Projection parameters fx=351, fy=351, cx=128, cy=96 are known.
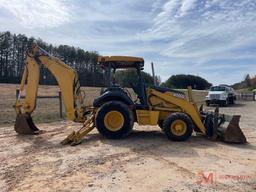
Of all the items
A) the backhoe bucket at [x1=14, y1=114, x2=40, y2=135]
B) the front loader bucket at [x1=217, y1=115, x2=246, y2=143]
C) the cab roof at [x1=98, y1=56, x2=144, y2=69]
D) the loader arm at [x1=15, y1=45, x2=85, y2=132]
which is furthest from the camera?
the backhoe bucket at [x1=14, y1=114, x2=40, y2=135]

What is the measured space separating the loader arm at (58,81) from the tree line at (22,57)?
5118cm

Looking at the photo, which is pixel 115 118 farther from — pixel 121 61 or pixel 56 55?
pixel 56 55

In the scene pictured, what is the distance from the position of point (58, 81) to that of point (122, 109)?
2.31 metres

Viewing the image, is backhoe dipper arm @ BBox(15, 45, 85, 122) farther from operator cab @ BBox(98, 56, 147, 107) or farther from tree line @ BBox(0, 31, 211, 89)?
tree line @ BBox(0, 31, 211, 89)

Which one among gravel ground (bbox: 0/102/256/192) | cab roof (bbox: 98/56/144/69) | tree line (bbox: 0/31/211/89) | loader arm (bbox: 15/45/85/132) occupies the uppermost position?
tree line (bbox: 0/31/211/89)

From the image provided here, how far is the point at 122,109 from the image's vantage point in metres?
10.0

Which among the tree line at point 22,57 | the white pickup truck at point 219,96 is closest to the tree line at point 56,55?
the tree line at point 22,57

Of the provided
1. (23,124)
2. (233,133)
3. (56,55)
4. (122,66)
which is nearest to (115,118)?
(122,66)

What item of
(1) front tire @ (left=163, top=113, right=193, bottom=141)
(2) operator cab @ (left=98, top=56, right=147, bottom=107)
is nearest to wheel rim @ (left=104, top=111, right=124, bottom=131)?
(2) operator cab @ (left=98, top=56, right=147, bottom=107)

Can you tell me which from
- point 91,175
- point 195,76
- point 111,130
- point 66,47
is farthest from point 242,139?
point 66,47

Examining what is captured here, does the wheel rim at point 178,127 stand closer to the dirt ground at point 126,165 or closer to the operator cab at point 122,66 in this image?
the dirt ground at point 126,165

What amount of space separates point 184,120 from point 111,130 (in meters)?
2.10

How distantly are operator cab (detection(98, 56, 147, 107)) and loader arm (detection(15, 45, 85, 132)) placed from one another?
0.92m

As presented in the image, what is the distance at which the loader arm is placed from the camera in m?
10.7
